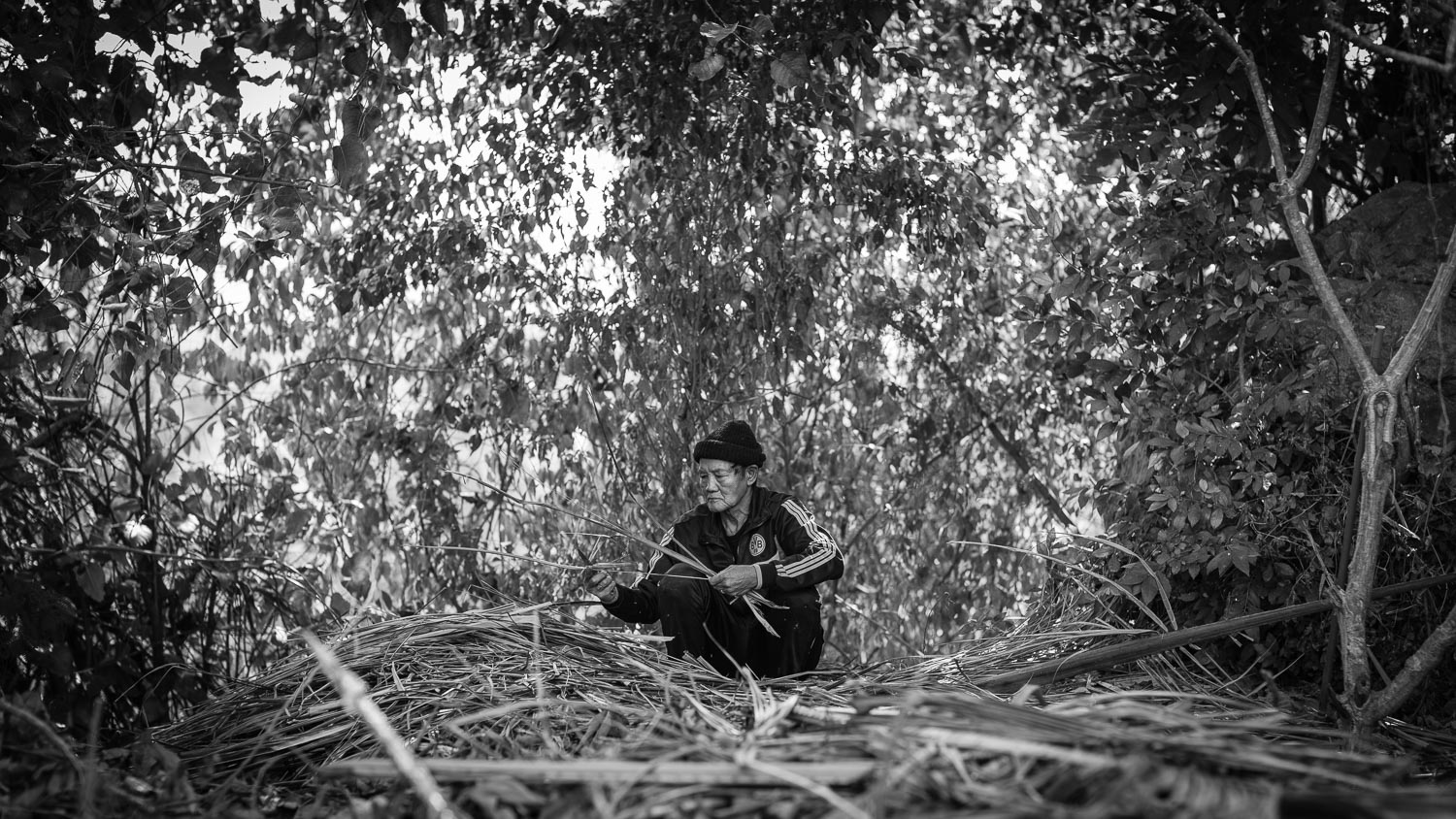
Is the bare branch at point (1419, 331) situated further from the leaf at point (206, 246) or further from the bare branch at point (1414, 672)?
the leaf at point (206, 246)

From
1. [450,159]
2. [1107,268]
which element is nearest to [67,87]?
[450,159]

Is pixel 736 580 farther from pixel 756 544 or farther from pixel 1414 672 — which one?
pixel 1414 672

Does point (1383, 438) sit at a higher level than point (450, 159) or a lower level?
lower

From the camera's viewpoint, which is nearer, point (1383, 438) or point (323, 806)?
point (323, 806)

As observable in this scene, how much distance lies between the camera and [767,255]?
17.3ft

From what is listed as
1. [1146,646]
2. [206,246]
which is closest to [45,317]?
[206,246]

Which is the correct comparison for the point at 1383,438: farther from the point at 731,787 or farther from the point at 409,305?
the point at 409,305

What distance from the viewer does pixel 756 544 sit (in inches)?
163

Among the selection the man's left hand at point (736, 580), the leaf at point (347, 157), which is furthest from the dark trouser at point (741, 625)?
the leaf at point (347, 157)

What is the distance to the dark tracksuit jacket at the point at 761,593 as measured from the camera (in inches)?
149

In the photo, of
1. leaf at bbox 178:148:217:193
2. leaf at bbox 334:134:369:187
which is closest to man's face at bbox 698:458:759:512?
leaf at bbox 334:134:369:187

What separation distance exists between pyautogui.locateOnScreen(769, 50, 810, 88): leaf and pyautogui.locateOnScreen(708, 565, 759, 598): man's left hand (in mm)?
1577

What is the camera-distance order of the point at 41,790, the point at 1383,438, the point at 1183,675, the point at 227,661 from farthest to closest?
the point at 227,661 < the point at 1183,675 < the point at 1383,438 < the point at 41,790

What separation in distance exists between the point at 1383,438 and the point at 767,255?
2.95 m
